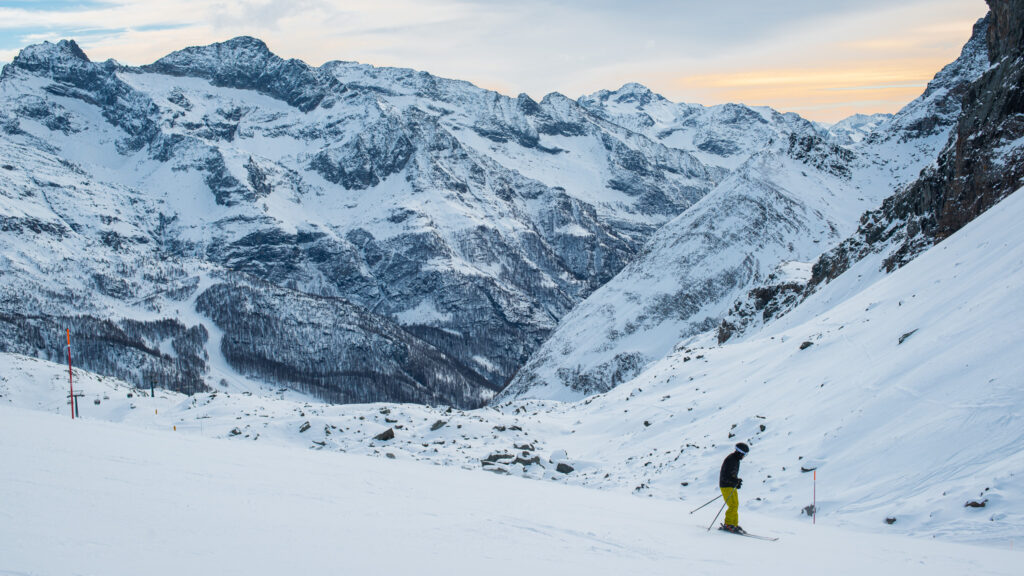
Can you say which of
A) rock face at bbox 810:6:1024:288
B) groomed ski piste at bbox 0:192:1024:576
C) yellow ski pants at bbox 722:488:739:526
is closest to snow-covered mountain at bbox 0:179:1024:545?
groomed ski piste at bbox 0:192:1024:576

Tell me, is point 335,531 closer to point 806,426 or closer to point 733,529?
point 733,529

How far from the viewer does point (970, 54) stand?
193m

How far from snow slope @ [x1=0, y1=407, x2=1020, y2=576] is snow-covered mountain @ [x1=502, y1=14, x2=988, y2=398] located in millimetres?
124323

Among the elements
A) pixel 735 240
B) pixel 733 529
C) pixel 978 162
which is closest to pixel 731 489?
pixel 733 529

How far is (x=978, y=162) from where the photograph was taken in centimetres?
5000

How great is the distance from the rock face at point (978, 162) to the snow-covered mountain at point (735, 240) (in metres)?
85.8

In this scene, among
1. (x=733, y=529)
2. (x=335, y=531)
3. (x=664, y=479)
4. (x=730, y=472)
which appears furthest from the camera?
(x=664, y=479)

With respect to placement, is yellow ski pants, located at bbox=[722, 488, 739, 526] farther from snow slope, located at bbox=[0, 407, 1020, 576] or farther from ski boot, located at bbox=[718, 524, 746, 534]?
snow slope, located at bbox=[0, 407, 1020, 576]

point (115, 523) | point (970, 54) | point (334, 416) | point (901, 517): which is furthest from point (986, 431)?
point (970, 54)

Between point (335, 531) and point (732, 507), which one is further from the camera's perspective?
point (732, 507)

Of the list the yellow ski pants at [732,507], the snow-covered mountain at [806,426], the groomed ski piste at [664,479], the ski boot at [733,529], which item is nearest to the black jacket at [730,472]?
the yellow ski pants at [732,507]

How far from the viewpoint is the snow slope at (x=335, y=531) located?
11.6 m

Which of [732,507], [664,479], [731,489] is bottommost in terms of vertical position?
[664,479]

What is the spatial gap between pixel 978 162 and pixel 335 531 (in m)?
51.0
